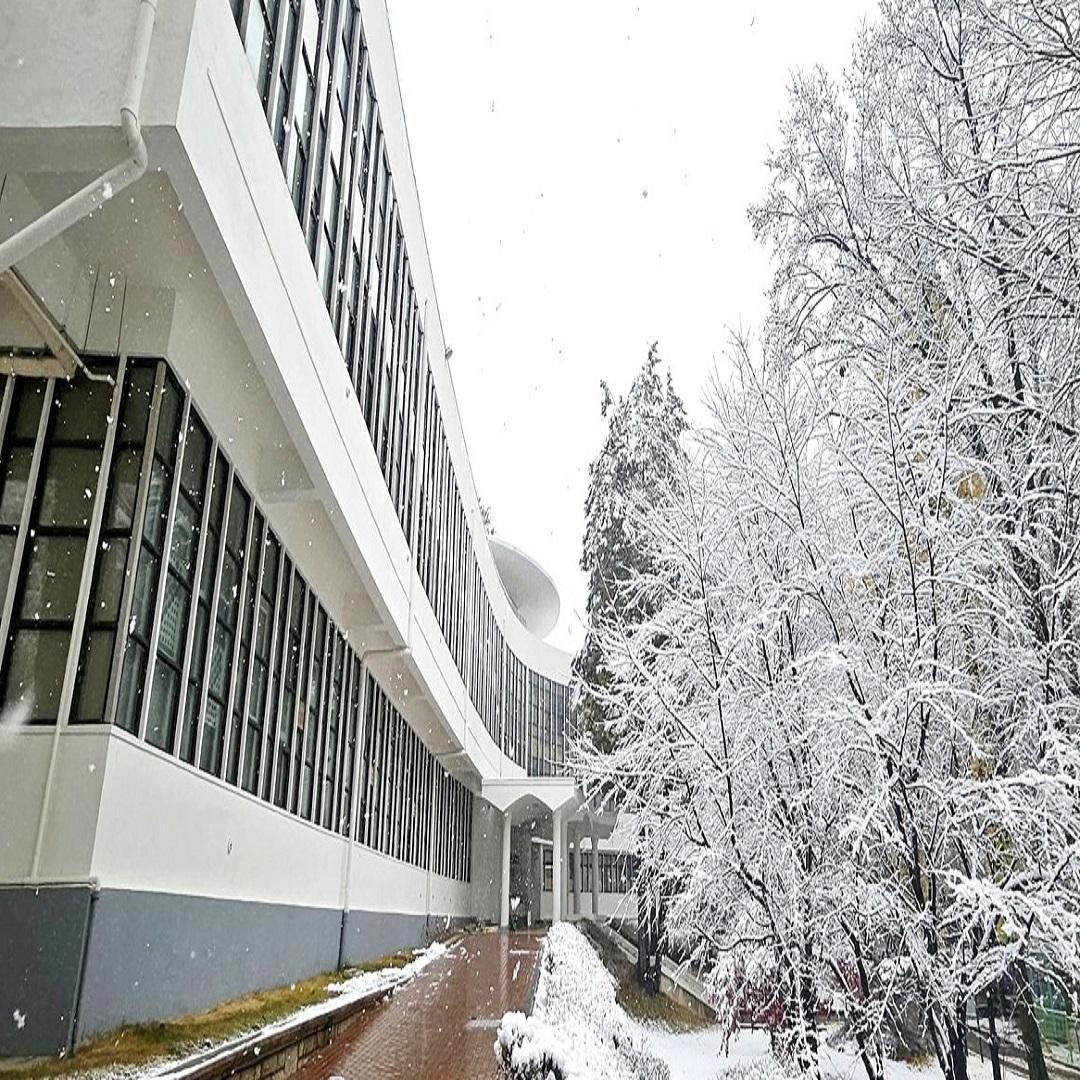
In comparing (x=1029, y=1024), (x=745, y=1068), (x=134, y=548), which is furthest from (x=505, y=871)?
(x=1029, y=1024)

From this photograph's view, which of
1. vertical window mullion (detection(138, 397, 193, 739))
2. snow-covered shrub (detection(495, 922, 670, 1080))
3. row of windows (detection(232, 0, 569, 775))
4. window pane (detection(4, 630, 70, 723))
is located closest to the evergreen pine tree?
row of windows (detection(232, 0, 569, 775))

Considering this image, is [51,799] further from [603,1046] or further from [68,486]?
[603,1046]

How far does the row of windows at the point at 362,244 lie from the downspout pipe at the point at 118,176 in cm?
230

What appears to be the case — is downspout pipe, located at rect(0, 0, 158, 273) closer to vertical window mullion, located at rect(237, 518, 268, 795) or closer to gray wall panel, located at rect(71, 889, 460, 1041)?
gray wall panel, located at rect(71, 889, 460, 1041)

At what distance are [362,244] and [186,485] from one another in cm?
563

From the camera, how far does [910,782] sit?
5223 millimetres

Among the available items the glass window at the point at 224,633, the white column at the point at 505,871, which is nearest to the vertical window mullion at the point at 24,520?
the glass window at the point at 224,633

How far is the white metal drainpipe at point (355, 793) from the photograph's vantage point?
577 inches

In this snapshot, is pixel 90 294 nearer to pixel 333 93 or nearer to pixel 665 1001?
pixel 333 93

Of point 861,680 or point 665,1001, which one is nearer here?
point 861,680

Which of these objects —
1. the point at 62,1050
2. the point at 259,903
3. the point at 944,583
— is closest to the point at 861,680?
the point at 944,583

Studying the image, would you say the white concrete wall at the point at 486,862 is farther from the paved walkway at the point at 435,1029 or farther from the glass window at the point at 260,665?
the glass window at the point at 260,665

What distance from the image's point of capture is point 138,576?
7508 mm

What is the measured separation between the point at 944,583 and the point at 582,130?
3430cm
